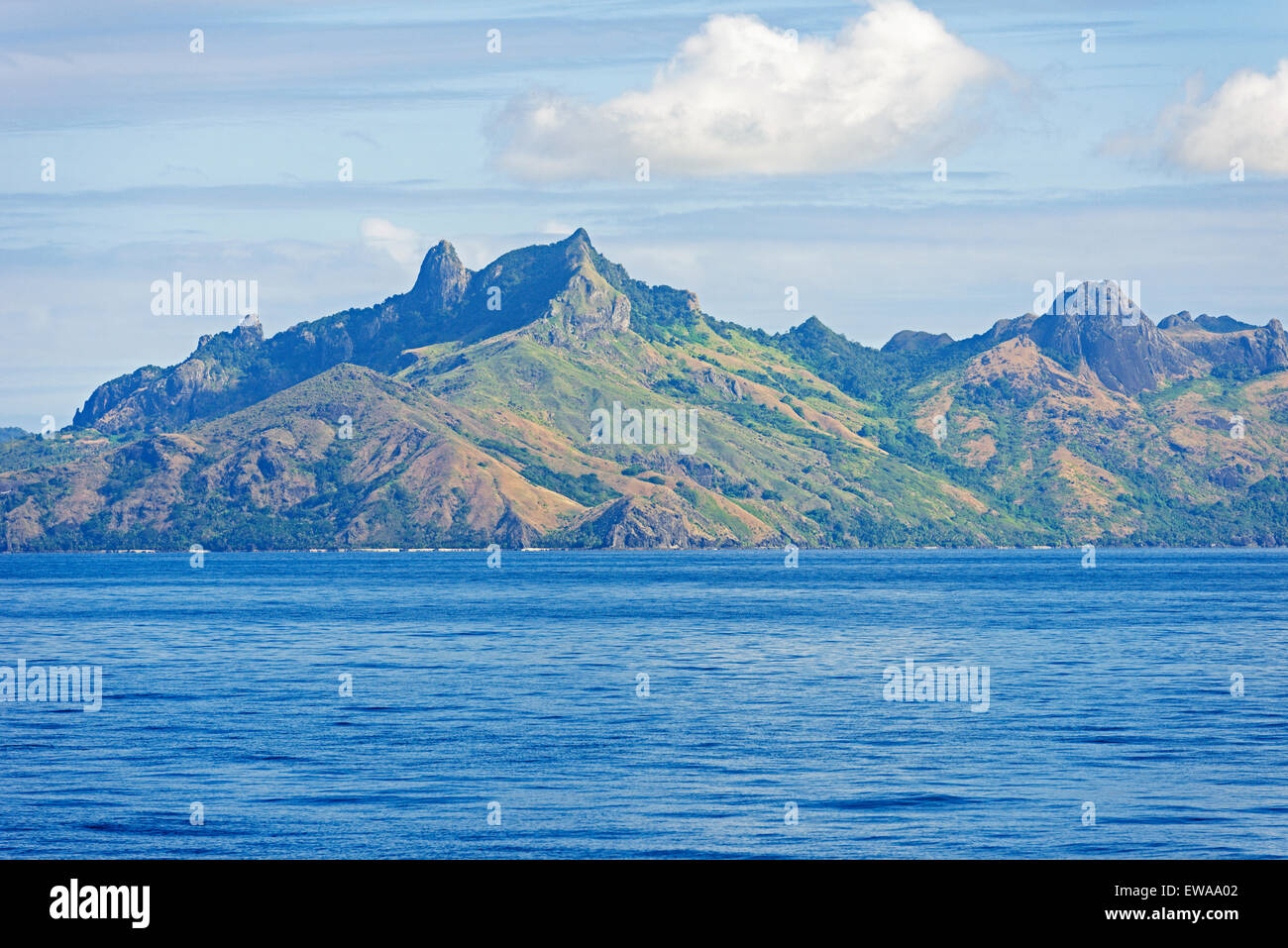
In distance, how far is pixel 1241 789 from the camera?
1940 inches

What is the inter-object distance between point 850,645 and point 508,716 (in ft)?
169

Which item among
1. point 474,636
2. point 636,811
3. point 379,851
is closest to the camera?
point 379,851

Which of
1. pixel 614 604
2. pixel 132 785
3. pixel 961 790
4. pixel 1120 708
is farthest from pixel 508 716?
pixel 614 604

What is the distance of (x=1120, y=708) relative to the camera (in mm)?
72938

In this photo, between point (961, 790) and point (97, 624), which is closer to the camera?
point (961, 790)

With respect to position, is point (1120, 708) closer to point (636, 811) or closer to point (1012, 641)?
point (636, 811)
